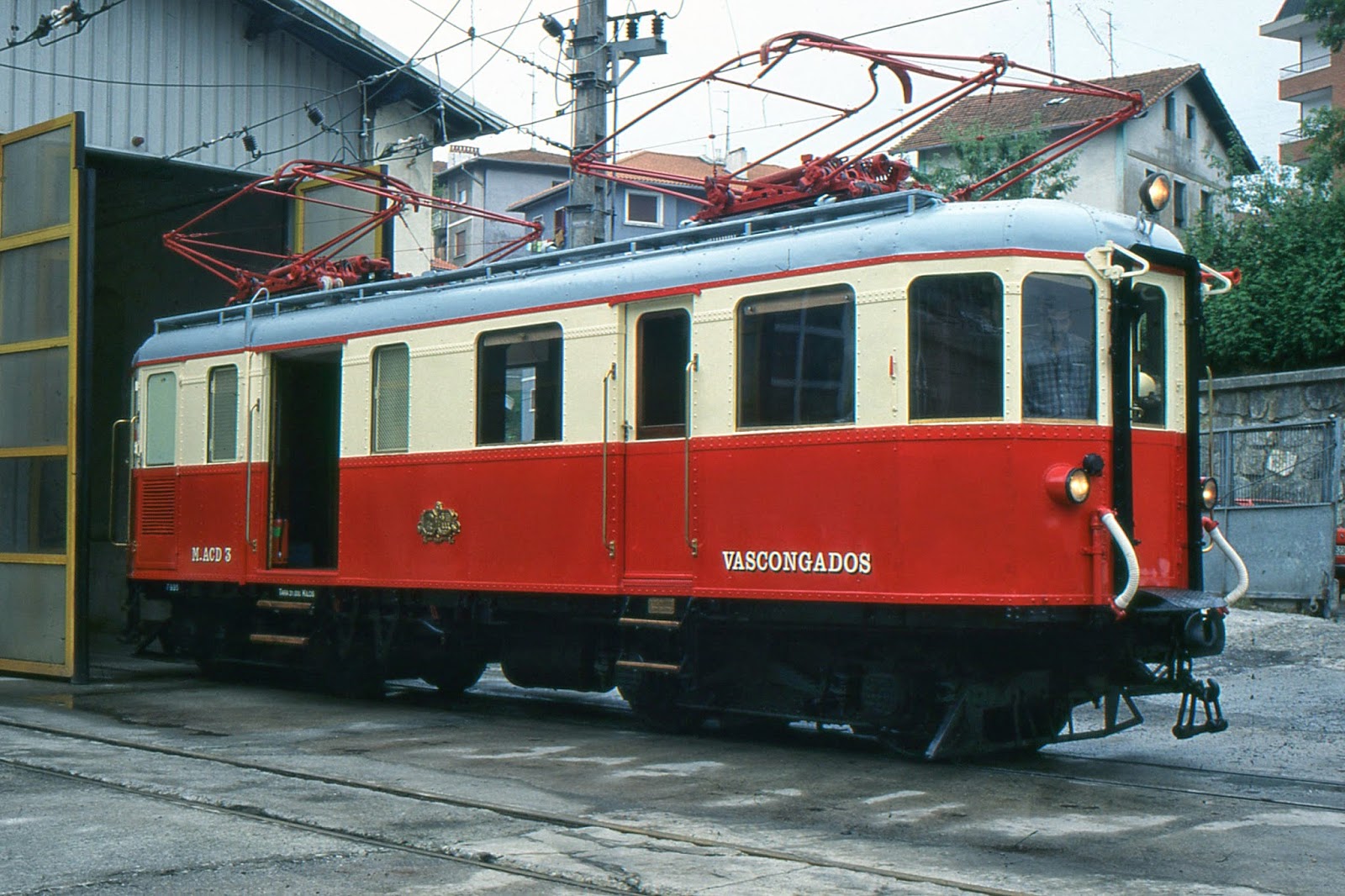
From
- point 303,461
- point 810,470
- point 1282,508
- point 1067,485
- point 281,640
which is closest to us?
point 1067,485

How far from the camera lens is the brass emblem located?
1252cm

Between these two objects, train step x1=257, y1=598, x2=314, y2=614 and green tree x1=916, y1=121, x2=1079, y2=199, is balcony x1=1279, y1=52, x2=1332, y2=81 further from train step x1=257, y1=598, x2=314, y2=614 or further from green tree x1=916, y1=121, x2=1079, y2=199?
train step x1=257, y1=598, x2=314, y2=614

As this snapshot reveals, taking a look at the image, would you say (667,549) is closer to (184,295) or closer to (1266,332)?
(1266,332)

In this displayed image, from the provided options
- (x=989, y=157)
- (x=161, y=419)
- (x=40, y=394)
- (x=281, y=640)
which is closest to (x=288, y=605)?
(x=281, y=640)

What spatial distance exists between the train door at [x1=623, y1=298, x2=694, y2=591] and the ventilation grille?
6610 millimetres

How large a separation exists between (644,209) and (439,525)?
42.1 meters

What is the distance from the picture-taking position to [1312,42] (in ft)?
170

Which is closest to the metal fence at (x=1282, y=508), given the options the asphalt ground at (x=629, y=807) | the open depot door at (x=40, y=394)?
the asphalt ground at (x=629, y=807)

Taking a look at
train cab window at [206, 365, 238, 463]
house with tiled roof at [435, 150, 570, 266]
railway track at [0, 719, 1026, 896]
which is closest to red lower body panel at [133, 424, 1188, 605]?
train cab window at [206, 365, 238, 463]

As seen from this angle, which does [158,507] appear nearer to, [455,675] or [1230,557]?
[455,675]

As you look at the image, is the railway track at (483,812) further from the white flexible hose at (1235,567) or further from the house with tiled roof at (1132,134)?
the house with tiled roof at (1132,134)

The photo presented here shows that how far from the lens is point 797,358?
1014 cm

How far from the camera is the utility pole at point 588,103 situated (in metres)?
15.7

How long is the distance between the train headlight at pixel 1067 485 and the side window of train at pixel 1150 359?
0.87 metres
